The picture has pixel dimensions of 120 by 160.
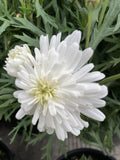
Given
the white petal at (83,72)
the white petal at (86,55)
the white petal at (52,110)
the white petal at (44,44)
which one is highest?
the white petal at (44,44)

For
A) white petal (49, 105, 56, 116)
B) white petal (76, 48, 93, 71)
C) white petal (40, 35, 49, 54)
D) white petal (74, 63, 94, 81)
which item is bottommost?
white petal (49, 105, 56, 116)

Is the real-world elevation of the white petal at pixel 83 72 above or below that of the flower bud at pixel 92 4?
below

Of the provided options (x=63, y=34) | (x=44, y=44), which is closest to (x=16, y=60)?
(x=44, y=44)

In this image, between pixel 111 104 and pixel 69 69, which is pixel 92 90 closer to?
pixel 69 69

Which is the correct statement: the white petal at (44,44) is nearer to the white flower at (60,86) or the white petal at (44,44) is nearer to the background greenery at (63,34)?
the white flower at (60,86)

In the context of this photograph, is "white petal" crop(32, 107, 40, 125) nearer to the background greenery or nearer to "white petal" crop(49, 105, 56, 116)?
"white petal" crop(49, 105, 56, 116)

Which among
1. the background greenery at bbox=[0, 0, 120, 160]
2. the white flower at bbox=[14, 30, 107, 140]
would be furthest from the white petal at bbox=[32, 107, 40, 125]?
the background greenery at bbox=[0, 0, 120, 160]

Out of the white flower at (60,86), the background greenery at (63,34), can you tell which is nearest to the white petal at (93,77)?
the white flower at (60,86)

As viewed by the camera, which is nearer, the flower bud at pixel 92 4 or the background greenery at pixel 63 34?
the flower bud at pixel 92 4
